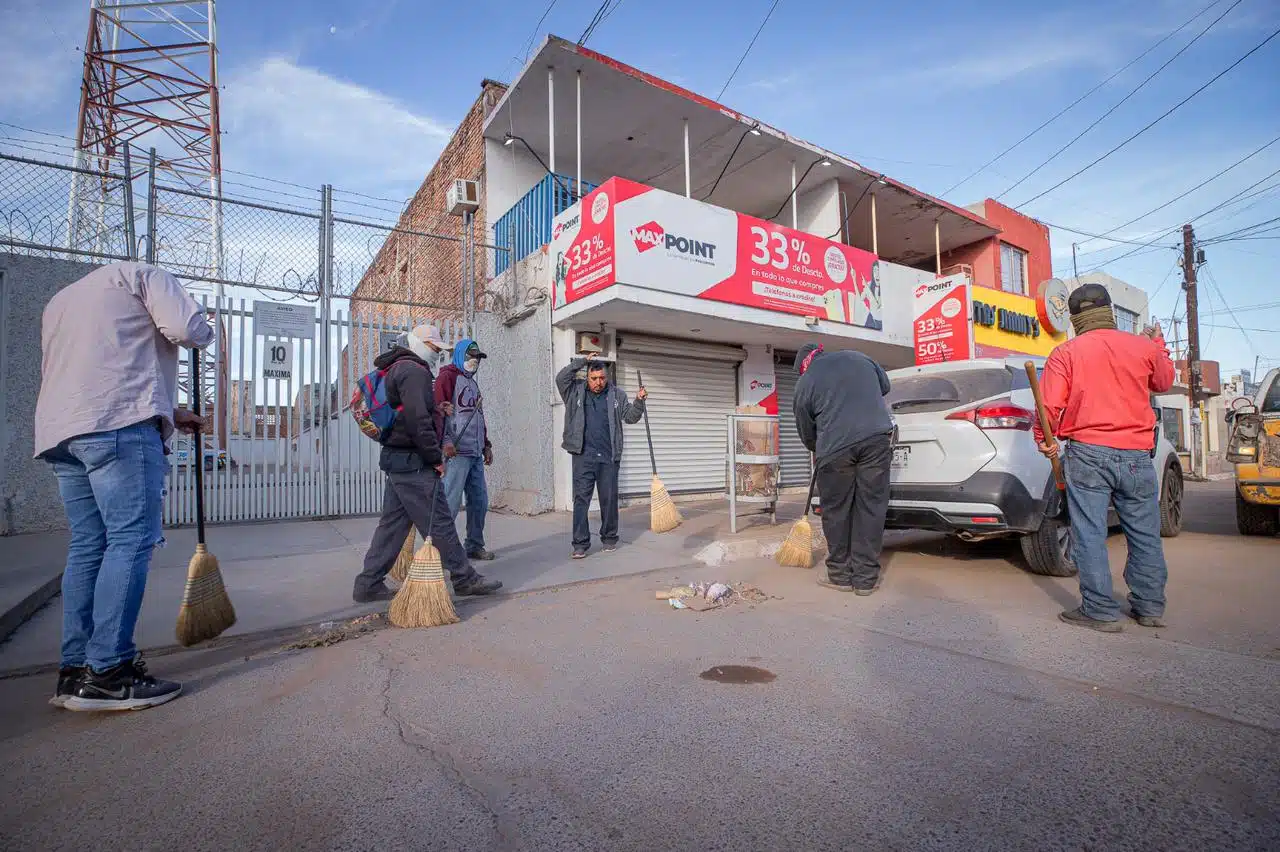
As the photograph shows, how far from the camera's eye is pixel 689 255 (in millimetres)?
9305

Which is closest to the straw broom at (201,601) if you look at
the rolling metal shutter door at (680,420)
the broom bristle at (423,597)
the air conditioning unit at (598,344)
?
the broom bristle at (423,597)

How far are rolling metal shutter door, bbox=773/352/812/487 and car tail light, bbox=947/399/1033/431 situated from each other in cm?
792

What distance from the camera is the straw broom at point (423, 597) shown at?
400 centimetres

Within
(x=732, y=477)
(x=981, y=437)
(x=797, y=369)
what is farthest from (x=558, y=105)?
(x=981, y=437)

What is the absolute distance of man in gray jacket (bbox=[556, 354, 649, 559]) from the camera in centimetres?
630

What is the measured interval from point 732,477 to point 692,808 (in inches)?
229

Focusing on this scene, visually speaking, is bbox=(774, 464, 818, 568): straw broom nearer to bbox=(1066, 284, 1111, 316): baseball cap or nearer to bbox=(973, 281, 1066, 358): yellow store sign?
bbox=(1066, 284, 1111, 316): baseball cap

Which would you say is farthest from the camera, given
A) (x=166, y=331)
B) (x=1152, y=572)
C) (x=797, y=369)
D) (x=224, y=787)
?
(x=797, y=369)

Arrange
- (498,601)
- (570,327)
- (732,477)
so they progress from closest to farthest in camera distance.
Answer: (498,601), (732,477), (570,327)

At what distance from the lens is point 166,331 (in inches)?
116

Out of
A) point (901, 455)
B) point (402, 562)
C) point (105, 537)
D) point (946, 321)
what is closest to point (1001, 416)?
point (901, 455)

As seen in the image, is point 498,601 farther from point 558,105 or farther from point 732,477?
point 558,105

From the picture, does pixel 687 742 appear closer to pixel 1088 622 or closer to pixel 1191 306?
pixel 1088 622

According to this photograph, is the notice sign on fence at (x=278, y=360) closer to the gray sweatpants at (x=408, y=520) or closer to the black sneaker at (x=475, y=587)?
the gray sweatpants at (x=408, y=520)
